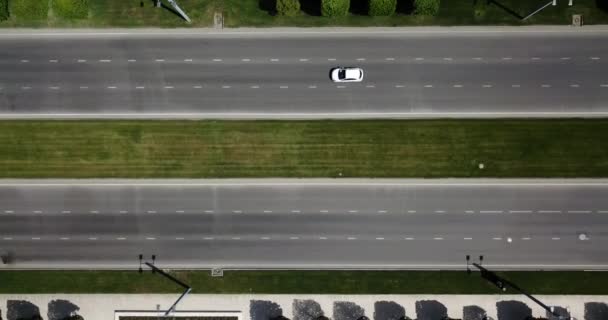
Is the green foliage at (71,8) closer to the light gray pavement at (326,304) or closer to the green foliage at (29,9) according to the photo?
the green foliage at (29,9)

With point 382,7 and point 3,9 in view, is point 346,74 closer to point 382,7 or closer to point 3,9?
point 382,7

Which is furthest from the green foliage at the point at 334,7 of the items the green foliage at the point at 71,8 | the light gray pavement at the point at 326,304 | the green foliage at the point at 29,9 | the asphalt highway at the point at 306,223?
the light gray pavement at the point at 326,304

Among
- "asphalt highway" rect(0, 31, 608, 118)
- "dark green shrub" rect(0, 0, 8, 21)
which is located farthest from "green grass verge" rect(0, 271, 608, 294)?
"dark green shrub" rect(0, 0, 8, 21)

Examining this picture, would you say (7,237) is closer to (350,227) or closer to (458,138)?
(350,227)

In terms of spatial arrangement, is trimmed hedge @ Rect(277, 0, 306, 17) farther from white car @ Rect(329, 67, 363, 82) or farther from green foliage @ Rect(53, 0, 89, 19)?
green foliage @ Rect(53, 0, 89, 19)

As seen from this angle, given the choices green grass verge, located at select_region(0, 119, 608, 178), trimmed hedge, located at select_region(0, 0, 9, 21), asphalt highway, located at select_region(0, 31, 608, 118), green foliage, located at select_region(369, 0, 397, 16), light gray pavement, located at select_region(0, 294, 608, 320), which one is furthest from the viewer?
light gray pavement, located at select_region(0, 294, 608, 320)

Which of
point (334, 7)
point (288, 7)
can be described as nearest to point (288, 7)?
point (288, 7)

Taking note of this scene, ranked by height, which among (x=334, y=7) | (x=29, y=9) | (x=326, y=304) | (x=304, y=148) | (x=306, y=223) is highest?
(x=29, y=9)
